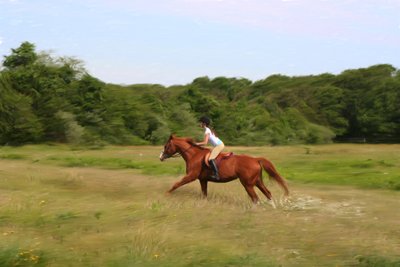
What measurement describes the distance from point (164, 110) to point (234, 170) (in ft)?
175

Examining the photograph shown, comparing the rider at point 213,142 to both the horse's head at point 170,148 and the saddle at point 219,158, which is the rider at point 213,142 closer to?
the saddle at point 219,158

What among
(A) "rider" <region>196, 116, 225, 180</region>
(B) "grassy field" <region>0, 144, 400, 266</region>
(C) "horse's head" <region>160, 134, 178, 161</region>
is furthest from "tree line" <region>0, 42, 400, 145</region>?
(A) "rider" <region>196, 116, 225, 180</region>

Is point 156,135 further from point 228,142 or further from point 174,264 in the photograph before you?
point 174,264

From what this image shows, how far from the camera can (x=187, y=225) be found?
10.1 meters

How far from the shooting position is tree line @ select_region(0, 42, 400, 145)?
49.8m

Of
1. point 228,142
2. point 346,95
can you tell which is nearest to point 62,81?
point 228,142

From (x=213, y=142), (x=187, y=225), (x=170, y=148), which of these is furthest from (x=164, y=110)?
(x=187, y=225)

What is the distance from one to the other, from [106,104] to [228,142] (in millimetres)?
17783

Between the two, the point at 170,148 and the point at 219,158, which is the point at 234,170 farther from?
the point at 170,148

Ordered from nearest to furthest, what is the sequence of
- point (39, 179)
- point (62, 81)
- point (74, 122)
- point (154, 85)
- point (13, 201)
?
point (13, 201) → point (39, 179) → point (74, 122) → point (62, 81) → point (154, 85)

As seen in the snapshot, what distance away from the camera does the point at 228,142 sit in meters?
64.9

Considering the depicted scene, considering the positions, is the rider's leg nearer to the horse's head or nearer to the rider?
the rider

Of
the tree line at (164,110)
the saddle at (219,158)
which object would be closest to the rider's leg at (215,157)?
the saddle at (219,158)

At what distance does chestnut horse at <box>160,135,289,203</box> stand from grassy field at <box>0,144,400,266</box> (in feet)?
1.76
